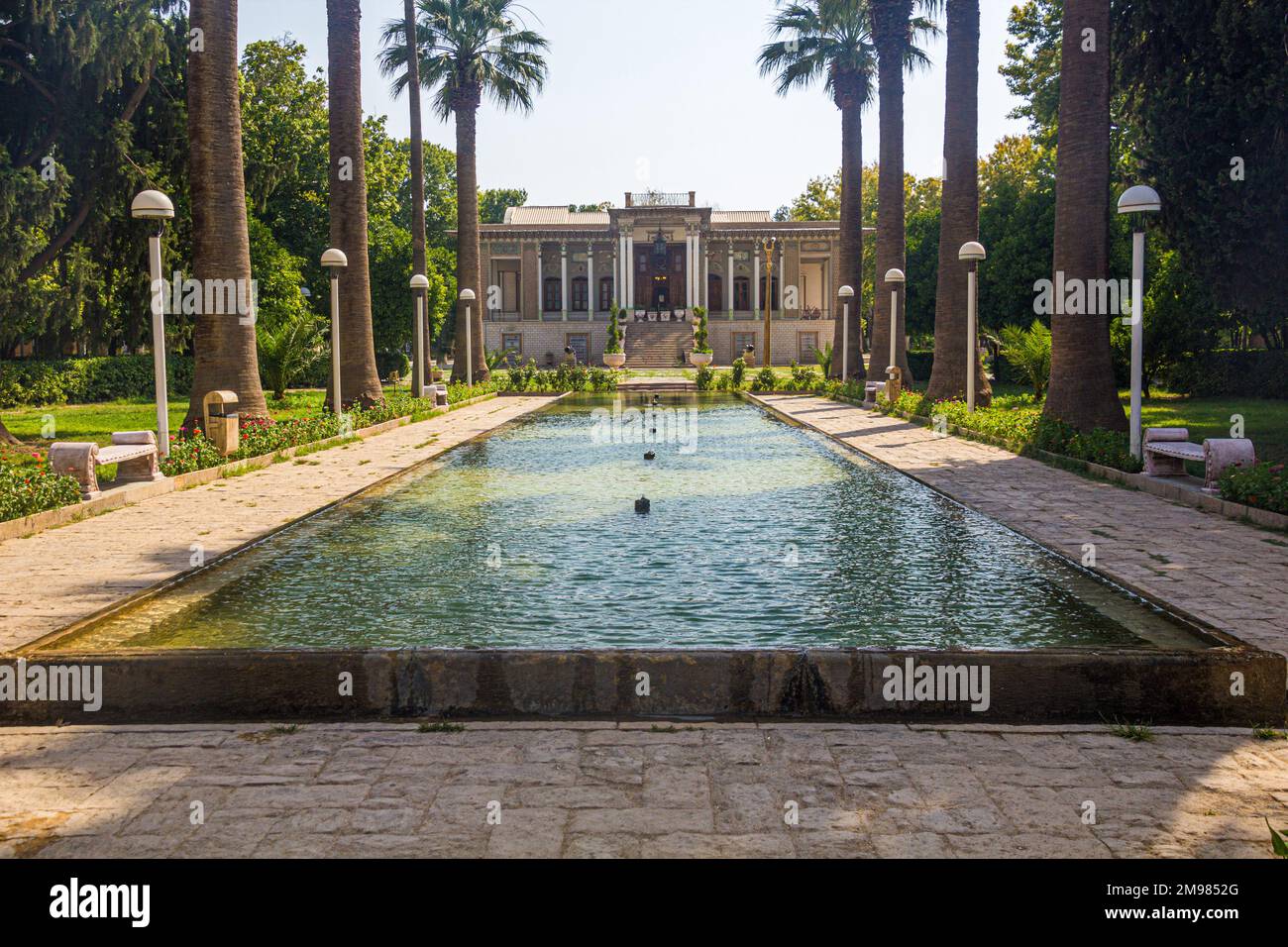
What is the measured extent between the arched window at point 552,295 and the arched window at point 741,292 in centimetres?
1003

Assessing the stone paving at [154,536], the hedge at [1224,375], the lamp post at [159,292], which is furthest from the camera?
the hedge at [1224,375]

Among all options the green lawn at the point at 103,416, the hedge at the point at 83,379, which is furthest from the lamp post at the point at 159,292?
the hedge at the point at 83,379

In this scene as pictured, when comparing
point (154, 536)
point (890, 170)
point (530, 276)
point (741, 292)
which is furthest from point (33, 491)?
point (741, 292)

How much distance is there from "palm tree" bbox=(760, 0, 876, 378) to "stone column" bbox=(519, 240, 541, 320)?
31610mm

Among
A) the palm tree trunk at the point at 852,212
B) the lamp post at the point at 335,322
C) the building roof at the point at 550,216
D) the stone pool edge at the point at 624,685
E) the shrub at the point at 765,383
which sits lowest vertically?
the stone pool edge at the point at 624,685

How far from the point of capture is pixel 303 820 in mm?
4098

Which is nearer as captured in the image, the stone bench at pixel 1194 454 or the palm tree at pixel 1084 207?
the stone bench at pixel 1194 454

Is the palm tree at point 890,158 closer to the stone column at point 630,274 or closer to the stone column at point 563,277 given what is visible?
the stone column at point 630,274

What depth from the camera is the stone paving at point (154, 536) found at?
7.33 meters

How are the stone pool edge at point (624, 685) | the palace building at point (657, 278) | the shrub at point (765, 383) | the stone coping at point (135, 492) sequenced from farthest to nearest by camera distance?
the palace building at point (657, 278) → the shrub at point (765, 383) → the stone coping at point (135, 492) → the stone pool edge at point (624, 685)

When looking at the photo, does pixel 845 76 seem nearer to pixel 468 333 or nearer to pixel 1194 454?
pixel 468 333

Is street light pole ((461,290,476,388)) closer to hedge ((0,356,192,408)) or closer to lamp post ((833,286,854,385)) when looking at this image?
hedge ((0,356,192,408))

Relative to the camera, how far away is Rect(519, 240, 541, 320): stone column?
64.2 metres
